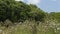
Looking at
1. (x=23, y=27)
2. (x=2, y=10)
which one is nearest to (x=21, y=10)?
(x=2, y=10)

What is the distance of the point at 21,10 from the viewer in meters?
32.8

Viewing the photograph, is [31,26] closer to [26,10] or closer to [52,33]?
[52,33]

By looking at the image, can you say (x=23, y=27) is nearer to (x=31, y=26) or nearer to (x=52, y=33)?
(x=31, y=26)

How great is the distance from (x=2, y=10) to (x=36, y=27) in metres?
24.0

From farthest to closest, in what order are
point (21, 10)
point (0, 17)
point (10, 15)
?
point (21, 10), point (10, 15), point (0, 17)

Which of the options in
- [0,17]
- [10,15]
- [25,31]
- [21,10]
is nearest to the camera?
[25,31]

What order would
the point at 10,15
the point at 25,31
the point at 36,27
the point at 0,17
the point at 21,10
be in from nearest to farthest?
the point at 36,27 → the point at 25,31 → the point at 0,17 → the point at 10,15 → the point at 21,10

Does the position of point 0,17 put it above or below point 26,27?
below

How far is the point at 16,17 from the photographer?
99.7ft

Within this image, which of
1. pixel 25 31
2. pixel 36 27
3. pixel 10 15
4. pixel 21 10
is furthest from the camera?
pixel 21 10

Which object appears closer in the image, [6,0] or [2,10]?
[2,10]

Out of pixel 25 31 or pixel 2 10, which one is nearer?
pixel 25 31

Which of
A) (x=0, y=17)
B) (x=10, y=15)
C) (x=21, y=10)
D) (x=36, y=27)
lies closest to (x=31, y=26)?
(x=36, y=27)

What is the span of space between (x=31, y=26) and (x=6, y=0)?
27.7 metres
